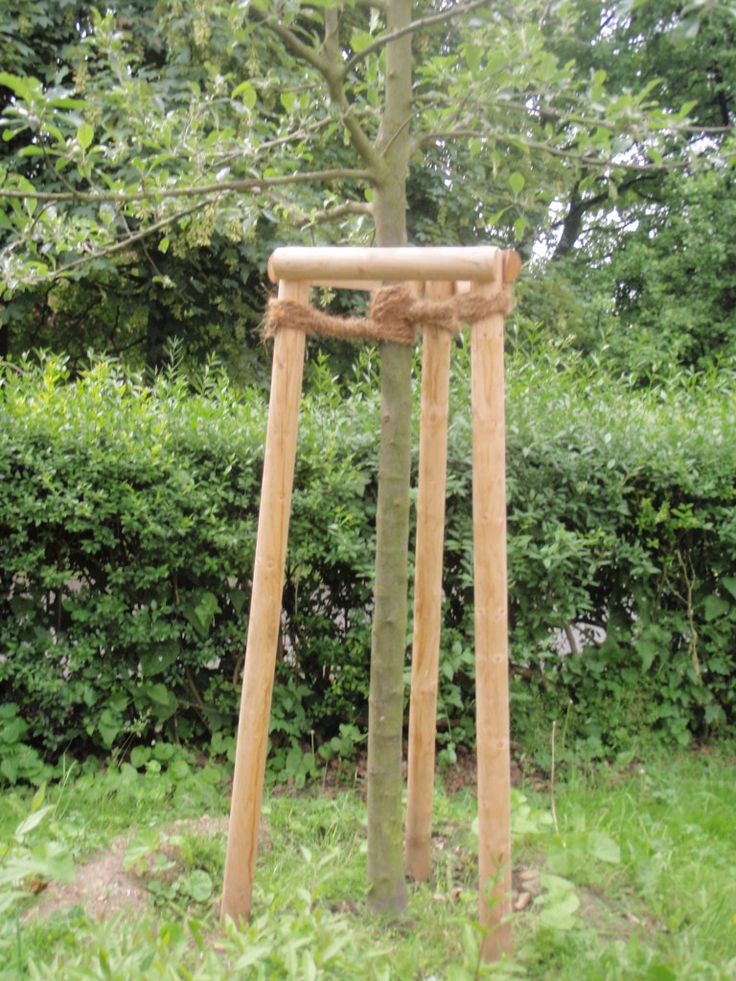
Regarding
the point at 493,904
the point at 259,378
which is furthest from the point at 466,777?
the point at 259,378

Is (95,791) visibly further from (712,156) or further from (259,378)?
(259,378)

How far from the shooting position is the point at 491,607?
2.28m

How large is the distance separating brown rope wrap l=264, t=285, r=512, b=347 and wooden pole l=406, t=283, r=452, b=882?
10 cm

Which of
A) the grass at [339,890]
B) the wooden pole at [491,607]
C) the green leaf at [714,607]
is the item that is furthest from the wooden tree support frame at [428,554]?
the green leaf at [714,607]

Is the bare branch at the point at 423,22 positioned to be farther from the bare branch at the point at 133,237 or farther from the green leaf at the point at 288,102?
the bare branch at the point at 133,237

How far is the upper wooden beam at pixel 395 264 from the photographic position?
2234 millimetres

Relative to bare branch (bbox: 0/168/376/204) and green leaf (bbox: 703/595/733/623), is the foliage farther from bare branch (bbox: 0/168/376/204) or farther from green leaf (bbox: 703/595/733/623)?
green leaf (bbox: 703/595/733/623)

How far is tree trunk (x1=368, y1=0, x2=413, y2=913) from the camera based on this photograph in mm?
2568

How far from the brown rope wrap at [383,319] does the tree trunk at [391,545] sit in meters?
0.07

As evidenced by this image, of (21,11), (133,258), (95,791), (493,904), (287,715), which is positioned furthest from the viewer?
(133,258)

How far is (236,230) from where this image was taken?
3.95 metres

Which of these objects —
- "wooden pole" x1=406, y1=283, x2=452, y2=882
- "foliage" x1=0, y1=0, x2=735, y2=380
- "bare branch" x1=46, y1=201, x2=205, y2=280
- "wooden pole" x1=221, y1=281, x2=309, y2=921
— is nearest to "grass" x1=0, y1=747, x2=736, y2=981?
"wooden pole" x1=221, y1=281, x2=309, y2=921

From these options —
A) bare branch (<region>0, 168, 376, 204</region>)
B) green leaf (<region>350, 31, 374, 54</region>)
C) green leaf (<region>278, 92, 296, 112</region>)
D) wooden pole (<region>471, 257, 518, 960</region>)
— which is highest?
green leaf (<region>278, 92, 296, 112</region>)

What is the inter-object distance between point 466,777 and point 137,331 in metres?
7.20
